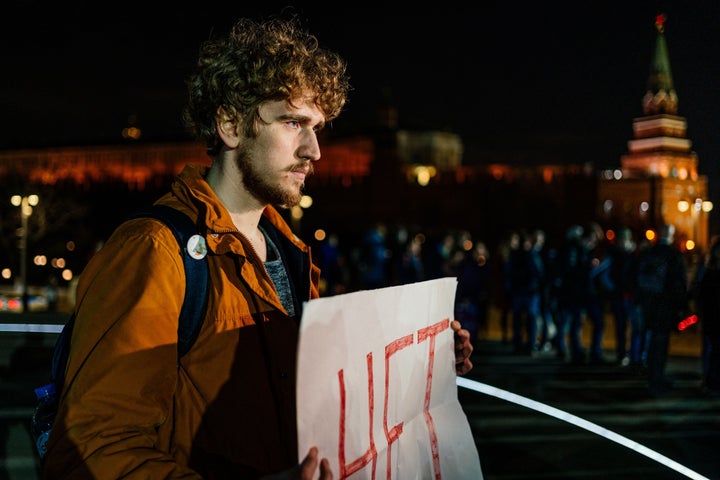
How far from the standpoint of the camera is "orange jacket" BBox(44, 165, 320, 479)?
1.20 metres

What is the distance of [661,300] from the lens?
7.49 m

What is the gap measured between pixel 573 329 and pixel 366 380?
28.3 feet

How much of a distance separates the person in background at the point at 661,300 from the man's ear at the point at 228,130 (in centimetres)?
668

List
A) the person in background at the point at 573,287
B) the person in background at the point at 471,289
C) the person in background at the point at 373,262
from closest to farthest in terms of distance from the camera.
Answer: the person in background at the point at 573,287, the person in background at the point at 471,289, the person in background at the point at 373,262

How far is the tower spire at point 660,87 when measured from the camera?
113812mm

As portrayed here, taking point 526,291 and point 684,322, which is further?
point 526,291

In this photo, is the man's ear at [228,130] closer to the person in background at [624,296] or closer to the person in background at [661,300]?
the person in background at [661,300]

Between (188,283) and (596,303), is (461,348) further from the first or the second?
(596,303)

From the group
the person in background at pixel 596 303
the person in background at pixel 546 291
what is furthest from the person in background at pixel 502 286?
the person in background at pixel 596 303

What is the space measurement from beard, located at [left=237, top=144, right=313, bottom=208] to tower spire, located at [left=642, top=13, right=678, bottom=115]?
121 metres

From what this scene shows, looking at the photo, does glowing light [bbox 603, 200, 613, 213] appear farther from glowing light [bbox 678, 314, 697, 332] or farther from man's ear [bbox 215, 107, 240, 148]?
man's ear [bbox 215, 107, 240, 148]

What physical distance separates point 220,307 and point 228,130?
447 mm

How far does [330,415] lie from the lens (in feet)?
3.95

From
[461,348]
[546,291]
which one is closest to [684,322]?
[546,291]
